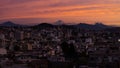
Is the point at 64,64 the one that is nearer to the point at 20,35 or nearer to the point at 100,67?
the point at 100,67

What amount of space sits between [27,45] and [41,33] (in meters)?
25.4

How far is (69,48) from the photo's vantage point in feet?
105

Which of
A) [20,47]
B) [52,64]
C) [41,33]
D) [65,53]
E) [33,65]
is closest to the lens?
[33,65]

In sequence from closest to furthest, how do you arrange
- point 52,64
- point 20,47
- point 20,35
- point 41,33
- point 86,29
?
1. point 52,64
2. point 20,47
3. point 20,35
4. point 41,33
5. point 86,29

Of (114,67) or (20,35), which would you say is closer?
(114,67)

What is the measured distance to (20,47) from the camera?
1777 inches

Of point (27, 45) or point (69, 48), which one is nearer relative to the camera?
point (69, 48)

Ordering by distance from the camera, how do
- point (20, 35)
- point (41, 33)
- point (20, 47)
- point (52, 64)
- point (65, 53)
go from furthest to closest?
point (41, 33), point (20, 35), point (20, 47), point (65, 53), point (52, 64)

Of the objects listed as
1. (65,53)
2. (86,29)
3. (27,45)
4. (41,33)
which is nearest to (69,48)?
(65,53)

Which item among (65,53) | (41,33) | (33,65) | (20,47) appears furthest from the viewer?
(41,33)

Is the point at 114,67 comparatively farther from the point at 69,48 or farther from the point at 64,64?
the point at 69,48

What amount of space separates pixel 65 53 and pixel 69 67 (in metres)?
8.99

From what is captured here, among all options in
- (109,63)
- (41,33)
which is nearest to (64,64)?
(109,63)

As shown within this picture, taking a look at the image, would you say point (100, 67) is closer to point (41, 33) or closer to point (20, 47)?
point (20, 47)
